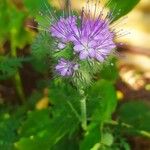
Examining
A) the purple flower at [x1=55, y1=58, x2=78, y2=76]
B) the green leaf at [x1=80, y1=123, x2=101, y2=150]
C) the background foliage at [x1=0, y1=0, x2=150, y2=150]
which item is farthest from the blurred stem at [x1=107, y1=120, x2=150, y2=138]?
the purple flower at [x1=55, y1=58, x2=78, y2=76]

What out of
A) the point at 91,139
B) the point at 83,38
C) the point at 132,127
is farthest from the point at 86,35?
the point at 132,127

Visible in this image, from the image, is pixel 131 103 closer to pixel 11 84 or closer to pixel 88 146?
pixel 88 146

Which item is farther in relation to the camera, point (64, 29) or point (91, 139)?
point (91, 139)

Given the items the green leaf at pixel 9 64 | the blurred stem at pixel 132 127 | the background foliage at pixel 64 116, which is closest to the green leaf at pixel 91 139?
the background foliage at pixel 64 116

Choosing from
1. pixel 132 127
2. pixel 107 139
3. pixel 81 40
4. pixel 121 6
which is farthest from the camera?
pixel 132 127

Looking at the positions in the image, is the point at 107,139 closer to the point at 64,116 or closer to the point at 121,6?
the point at 64,116

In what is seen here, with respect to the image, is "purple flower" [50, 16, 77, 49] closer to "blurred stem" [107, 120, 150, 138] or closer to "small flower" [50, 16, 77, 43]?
"small flower" [50, 16, 77, 43]

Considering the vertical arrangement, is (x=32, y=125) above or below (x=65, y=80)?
below

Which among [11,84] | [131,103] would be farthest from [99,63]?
[11,84]
